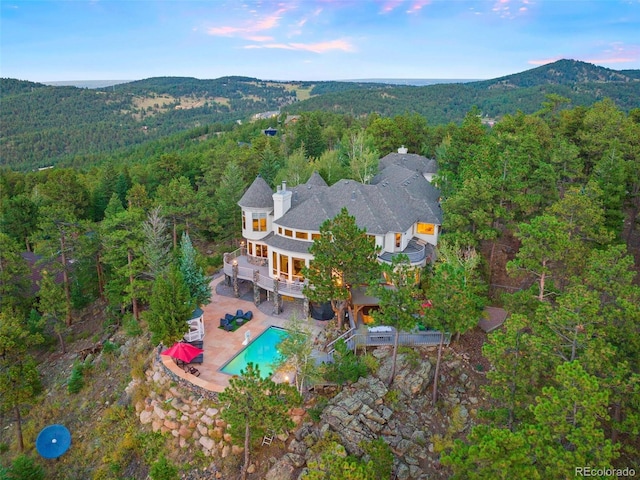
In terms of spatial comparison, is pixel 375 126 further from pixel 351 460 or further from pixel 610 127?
pixel 351 460

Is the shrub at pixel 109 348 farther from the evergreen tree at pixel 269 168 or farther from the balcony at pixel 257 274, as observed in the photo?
the evergreen tree at pixel 269 168

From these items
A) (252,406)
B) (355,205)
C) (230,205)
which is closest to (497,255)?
(355,205)

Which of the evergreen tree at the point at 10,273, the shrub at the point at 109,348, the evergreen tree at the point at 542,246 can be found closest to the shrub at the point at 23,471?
the shrub at the point at 109,348

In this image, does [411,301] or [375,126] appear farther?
[375,126]

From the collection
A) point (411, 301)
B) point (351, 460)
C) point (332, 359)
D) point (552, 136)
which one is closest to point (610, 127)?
point (552, 136)

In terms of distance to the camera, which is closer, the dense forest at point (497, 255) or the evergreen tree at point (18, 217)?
the dense forest at point (497, 255)

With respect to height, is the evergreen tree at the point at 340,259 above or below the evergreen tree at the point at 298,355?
above

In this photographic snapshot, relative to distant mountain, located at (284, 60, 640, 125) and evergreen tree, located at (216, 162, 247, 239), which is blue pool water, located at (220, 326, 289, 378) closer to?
evergreen tree, located at (216, 162, 247, 239)

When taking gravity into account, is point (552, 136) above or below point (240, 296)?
above
